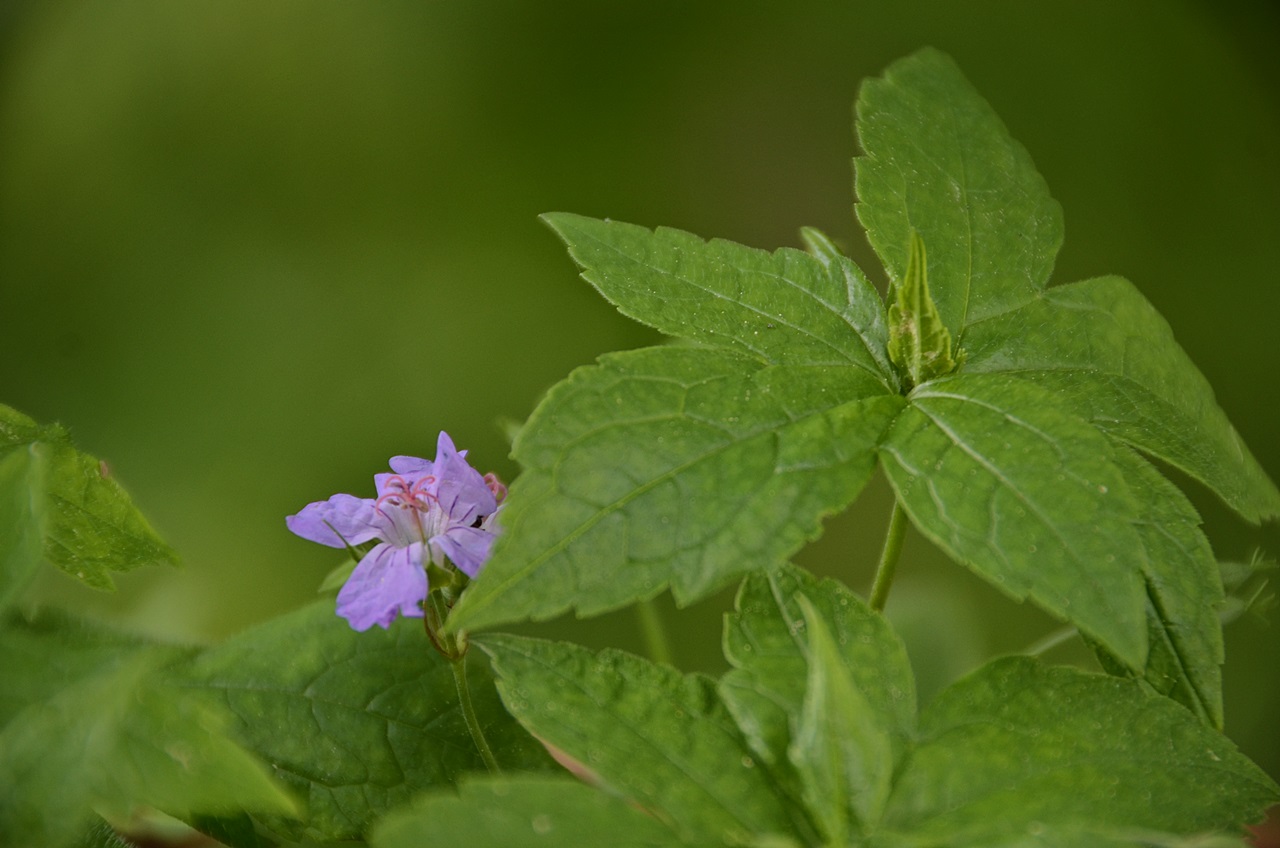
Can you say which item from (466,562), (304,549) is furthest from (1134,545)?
(304,549)

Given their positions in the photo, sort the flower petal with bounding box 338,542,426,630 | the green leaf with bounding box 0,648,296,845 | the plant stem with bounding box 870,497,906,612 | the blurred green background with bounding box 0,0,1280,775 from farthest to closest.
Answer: the blurred green background with bounding box 0,0,1280,775 < the plant stem with bounding box 870,497,906,612 < the flower petal with bounding box 338,542,426,630 < the green leaf with bounding box 0,648,296,845

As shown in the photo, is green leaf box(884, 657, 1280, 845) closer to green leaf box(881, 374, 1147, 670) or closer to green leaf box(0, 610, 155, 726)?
green leaf box(881, 374, 1147, 670)

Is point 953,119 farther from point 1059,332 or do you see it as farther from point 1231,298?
point 1231,298

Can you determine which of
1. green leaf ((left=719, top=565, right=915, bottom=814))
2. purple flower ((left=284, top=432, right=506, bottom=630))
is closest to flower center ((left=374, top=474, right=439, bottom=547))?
purple flower ((left=284, top=432, right=506, bottom=630))

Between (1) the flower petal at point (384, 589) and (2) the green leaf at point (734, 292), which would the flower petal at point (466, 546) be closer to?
(1) the flower petal at point (384, 589)

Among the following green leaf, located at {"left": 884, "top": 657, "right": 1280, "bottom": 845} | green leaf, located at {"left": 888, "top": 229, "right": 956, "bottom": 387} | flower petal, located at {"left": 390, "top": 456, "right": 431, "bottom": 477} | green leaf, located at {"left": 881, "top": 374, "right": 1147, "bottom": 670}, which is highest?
green leaf, located at {"left": 888, "top": 229, "right": 956, "bottom": 387}

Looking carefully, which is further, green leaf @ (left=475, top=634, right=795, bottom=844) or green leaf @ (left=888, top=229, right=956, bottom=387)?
green leaf @ (left=888, top=229, right=956, bottom=387)
